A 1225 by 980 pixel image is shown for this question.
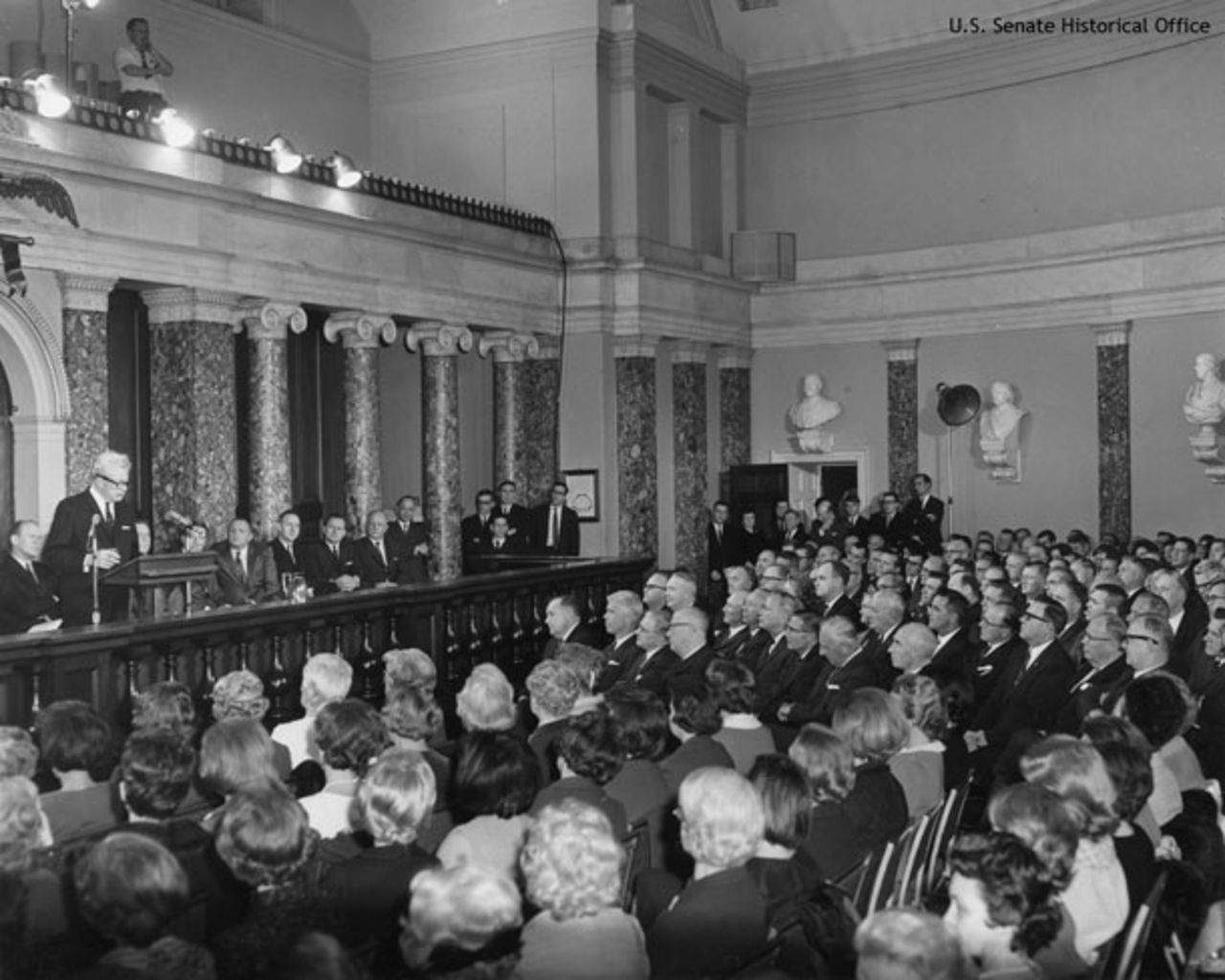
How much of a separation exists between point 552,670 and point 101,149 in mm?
7656

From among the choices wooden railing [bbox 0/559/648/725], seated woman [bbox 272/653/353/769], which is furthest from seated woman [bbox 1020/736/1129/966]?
wooden railing [bbox 0/559/648/725]

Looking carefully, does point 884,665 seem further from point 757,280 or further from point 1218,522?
point 757,280

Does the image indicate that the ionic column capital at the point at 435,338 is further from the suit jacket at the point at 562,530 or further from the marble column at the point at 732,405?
the marble column at the point at 732,405

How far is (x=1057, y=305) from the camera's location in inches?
762

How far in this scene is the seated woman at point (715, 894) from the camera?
4172 millimetres

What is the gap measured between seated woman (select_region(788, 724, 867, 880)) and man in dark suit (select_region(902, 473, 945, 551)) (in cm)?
1310

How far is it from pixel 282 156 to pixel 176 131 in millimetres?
1395

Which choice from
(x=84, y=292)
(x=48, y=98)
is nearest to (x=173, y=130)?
(x=48, y=98)

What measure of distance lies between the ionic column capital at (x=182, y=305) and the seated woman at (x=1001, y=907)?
1087cm

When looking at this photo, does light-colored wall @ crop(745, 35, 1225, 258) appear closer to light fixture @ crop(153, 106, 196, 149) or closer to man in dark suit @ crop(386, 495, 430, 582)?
man in dark suit @ crop(386, 495, 430, 582)

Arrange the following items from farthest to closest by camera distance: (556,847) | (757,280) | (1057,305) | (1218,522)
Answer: (757,280)
(1057,305)
(1218,522)
(556,847)

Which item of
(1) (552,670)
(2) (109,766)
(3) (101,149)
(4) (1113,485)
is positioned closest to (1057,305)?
(4) (1113,485)

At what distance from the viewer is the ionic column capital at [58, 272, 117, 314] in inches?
483

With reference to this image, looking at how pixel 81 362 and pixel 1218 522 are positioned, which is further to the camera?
pixel 1218 522
